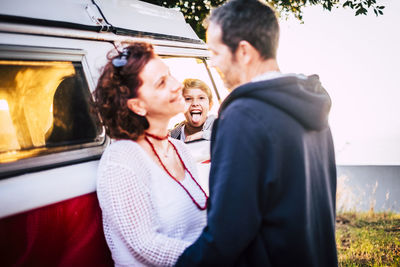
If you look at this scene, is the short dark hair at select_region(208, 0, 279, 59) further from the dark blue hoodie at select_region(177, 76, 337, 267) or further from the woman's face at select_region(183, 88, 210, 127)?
the woman's face at select_region(183, 88, 210, 127)

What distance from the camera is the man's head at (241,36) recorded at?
126 centimetres

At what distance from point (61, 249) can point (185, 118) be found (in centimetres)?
225

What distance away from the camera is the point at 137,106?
1.67 meters

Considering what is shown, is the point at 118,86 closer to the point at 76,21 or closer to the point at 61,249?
the point at 76,21

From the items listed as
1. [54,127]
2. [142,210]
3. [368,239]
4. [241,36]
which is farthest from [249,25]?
[368,239]

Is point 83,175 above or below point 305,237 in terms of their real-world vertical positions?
below

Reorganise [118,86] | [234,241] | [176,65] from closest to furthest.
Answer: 1. [234,241]
2. [118,86]
3. [176,65]

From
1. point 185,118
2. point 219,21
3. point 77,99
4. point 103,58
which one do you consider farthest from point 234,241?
point 185,118

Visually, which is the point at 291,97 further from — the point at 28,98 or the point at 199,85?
the point at 199,85

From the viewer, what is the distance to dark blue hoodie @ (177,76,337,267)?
1.08m

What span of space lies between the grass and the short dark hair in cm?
334

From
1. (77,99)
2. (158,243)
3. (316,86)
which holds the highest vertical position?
(316,86)

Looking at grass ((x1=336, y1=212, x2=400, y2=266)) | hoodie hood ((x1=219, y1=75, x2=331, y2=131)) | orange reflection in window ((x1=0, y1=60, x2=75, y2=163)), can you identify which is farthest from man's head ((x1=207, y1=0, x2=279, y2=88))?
grass ((x1=336, y1=212, x2=400, y2=266))

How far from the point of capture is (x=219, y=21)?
4.25 ft
